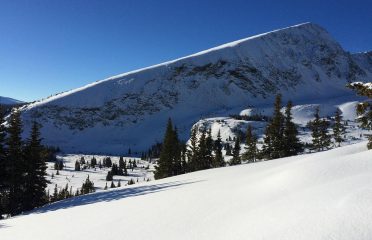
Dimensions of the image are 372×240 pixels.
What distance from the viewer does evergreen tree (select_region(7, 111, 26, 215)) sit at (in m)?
34.0

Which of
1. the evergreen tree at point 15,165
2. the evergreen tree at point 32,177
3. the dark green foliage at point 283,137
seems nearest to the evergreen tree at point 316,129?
the dark green foliage at point 283,137

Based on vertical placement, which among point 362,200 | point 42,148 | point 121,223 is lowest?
point 121,223

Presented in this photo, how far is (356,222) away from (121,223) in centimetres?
775

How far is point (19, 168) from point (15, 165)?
2.02 feet

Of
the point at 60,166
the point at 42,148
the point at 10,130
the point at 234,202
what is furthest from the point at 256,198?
the point at 60,166

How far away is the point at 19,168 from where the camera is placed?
34875 millimetres

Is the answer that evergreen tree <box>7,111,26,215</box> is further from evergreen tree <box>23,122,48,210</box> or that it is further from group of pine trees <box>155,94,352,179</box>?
group of pine trees <box>155,94,352,179</box>

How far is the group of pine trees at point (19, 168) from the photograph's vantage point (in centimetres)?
3334

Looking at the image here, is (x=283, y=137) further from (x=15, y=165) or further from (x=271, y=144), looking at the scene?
(x=15, y=165)

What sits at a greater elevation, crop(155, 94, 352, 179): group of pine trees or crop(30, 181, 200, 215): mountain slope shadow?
crop(155, 94, 352, 179): group of pine trees

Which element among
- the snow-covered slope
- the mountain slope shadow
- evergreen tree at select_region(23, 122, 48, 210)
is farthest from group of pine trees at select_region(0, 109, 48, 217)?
the snow-covered slope

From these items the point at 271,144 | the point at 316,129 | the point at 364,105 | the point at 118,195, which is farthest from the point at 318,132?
the point at 118,195

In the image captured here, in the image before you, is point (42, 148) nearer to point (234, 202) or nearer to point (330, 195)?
point (234, 202)

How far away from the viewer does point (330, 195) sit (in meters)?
8.59
